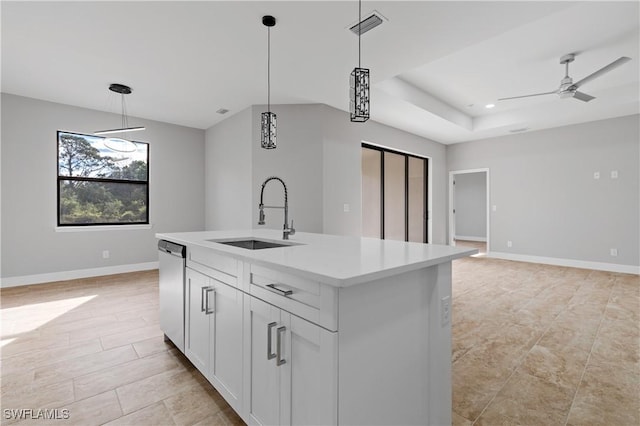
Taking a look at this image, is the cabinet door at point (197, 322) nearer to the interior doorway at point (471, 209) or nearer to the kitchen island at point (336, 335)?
the kitchen island at point (336, 335)

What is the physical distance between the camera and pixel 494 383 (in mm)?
1929

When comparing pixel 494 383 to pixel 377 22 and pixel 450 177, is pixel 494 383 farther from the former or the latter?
pixel 450 177

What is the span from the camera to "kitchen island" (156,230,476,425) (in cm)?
104

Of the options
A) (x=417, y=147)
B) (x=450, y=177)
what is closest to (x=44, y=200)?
(x=417, y=147)

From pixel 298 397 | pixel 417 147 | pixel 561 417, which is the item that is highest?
pixel 417 147

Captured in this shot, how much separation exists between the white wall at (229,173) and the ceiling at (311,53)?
1.10ft

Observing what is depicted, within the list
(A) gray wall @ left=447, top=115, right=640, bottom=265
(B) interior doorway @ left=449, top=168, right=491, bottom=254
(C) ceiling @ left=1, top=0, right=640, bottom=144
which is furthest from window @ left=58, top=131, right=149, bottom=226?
(B) interior doorway @ left=449, top=168, right=491, bottom=254

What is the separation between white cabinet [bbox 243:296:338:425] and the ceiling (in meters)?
2.27

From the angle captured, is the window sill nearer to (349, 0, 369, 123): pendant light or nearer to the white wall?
the white wall

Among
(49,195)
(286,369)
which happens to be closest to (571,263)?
(286,369)

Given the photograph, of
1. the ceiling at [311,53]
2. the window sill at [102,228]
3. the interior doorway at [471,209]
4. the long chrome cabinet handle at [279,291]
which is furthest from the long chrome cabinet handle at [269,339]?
the interior doorway at [471,209]

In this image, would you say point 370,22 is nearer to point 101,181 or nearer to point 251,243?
point 251,243

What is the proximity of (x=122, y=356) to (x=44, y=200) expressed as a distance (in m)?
3.55

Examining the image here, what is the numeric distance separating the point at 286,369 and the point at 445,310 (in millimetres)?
753
